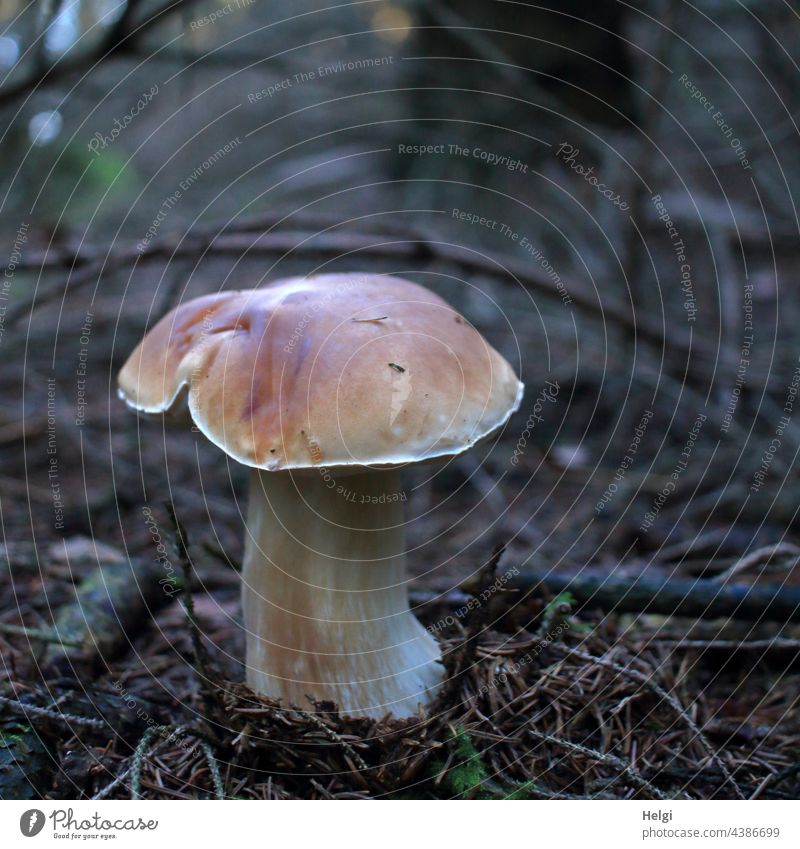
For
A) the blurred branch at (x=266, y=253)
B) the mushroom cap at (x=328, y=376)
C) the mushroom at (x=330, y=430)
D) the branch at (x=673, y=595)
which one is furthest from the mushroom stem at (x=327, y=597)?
the blurred branch at (x=266, y=253)

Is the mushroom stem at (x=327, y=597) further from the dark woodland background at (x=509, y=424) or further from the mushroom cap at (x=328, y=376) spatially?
the mushroom cap at (x=328, y=376)

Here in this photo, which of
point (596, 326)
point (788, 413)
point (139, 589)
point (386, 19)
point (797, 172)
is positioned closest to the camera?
point (139, 589)

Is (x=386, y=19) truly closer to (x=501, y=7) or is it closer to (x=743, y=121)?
(x=501, y=7)

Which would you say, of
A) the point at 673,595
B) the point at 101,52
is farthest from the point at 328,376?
the point at 101,52

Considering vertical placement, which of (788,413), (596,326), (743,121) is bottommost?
(788,413)

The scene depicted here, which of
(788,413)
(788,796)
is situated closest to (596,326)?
(788,413)
